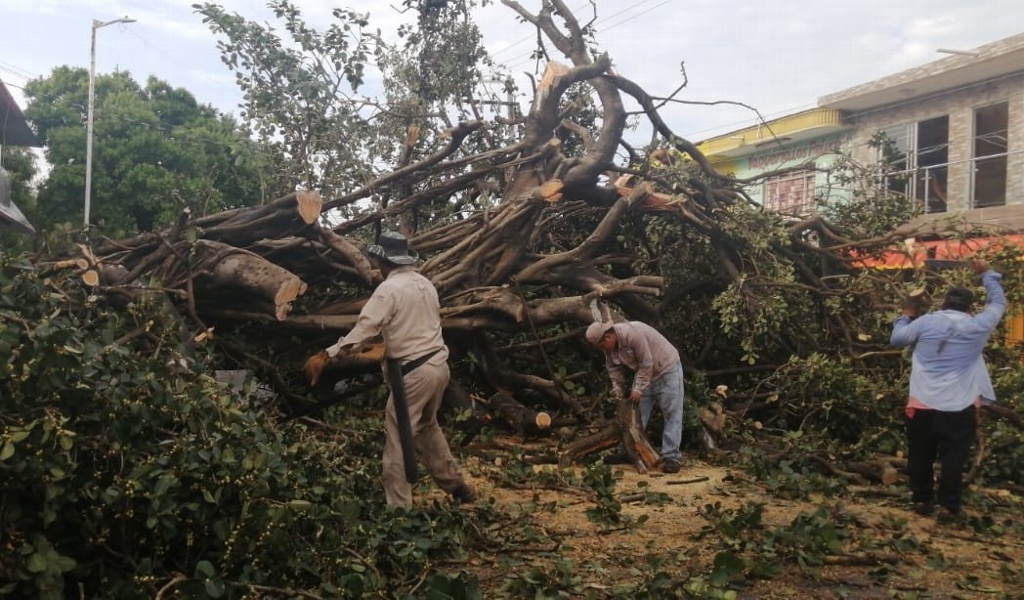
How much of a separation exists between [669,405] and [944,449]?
2062 mm

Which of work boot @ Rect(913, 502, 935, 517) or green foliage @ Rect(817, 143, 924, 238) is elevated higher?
green foliage @ Rect(817, 143, 924, 238)

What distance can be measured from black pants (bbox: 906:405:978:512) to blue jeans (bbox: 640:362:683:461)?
1744mm

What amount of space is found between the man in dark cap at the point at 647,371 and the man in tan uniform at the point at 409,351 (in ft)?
6.09

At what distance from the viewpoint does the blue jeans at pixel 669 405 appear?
254 inches

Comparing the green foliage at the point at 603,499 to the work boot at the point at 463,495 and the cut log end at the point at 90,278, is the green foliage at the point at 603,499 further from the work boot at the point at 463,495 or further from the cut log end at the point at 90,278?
the cut log end at the point at 90,278

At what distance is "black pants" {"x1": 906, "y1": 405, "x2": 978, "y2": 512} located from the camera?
508 cm

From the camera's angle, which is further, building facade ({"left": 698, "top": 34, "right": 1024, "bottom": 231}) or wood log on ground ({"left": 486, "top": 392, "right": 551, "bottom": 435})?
building facade ({"left": 698, "top": 34, "right": 1024, "bottom": 231})

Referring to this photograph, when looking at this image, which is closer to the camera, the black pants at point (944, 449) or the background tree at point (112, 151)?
the black pants at point (944, 449)

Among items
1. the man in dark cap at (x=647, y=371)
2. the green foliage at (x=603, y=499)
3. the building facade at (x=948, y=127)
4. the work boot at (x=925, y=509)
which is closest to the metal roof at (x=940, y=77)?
the building facade at (x=948, y=127)

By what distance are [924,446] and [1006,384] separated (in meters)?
1.89

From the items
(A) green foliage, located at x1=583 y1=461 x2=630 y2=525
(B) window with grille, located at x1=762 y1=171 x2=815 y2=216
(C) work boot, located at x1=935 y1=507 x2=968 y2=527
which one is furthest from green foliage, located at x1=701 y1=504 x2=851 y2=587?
(B) window with grille, located at x1=762 y1=171 x2=815 y2=216

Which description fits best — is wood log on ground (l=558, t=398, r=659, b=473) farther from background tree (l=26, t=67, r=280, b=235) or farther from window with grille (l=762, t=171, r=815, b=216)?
background tree (l=26, t=67, r=280, b=235)

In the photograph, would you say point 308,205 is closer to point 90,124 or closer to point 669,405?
point 669,405

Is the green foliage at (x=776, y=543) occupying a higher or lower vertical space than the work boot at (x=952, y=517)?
higher
